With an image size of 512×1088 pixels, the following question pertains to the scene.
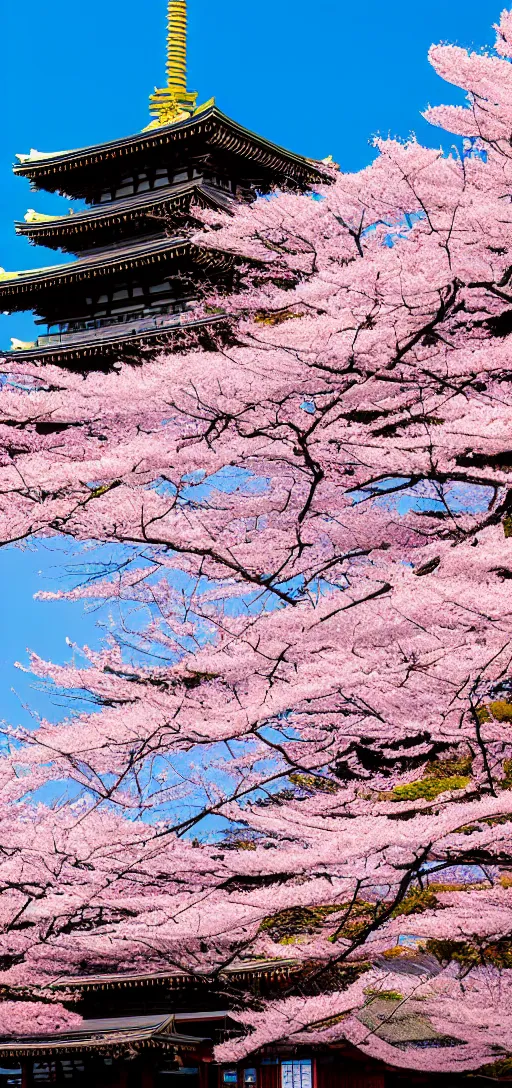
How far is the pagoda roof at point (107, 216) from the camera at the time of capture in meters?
21.1

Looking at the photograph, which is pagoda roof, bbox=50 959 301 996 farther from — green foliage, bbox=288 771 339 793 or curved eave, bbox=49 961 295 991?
green foliage, bbox=288 771 339 793

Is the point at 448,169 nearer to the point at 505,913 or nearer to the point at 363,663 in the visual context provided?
the point at 363,663

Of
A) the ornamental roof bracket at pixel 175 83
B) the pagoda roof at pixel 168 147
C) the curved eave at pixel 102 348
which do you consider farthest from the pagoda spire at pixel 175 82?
the curved eave at pixel 102 348

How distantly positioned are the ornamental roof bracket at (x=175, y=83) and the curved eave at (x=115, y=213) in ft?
7.26

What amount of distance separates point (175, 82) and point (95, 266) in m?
5.20

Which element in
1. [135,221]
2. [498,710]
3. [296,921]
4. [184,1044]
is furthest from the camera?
[135,221]

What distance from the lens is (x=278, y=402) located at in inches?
306

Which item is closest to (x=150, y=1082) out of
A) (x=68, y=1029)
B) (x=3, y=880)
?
(x=68, y=1029)

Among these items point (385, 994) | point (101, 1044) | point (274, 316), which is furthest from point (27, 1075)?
point (274, 316)

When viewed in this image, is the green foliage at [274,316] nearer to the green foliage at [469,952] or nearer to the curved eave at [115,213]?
the green foliage at [469,952]

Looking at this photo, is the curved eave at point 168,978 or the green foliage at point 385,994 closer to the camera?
the green foliage at point 385,994

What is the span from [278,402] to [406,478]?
133cm

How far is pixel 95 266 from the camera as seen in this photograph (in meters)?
22.3

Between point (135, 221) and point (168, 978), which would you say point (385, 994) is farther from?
point (135, 221)
